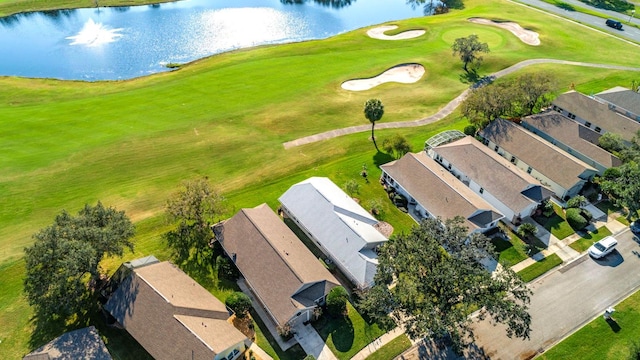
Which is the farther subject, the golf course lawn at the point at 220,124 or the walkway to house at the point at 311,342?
the golf course lawn at the point at 220,124

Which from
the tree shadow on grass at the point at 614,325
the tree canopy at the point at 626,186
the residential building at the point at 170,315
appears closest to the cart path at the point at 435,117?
the tree canopy at the point at 626,186

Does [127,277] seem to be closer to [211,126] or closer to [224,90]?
[211,126]

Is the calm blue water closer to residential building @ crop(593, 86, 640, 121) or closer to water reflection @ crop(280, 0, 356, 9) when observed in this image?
water reflection @ crop(280, 0, 356, 9)

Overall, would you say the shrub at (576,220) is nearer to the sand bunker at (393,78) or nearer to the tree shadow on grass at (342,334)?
the tree shadow on grass at (342,334)

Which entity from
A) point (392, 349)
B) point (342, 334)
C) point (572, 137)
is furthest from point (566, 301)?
point (572, 137)

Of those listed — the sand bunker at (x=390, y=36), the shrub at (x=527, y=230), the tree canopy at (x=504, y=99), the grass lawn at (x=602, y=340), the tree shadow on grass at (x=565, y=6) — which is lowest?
the grass lawn at (x=602, y=340)

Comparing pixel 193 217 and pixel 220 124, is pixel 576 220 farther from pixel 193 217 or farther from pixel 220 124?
pixel 220 124
